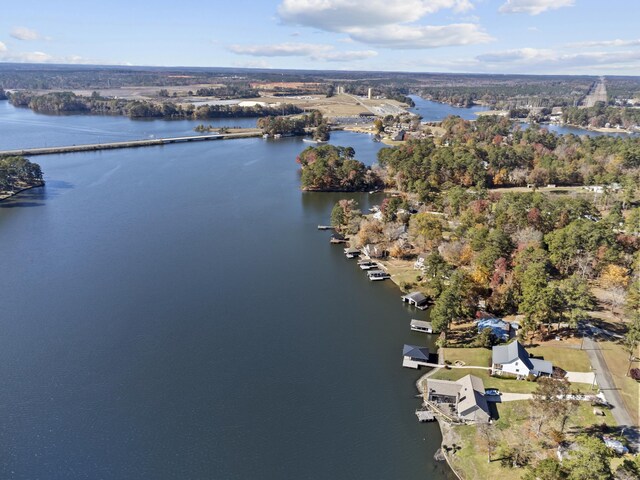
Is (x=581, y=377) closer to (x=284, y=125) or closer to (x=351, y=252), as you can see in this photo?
(x=351, y=252)

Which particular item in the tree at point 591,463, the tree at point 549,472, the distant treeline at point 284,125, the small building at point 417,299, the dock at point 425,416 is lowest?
the dock at point 425,416

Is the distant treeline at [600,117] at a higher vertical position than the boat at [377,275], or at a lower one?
higher

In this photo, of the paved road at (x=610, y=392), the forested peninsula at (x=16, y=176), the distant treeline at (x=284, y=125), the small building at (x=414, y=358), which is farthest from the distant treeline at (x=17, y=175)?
the paved road at (x=610, y=392)

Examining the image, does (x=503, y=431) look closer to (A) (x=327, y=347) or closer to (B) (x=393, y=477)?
(B) (x=393, y=477)

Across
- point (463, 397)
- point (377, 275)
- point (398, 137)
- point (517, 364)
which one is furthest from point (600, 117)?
point (463, 397)

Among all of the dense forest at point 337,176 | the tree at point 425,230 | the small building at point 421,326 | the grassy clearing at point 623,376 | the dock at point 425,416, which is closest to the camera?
the dock at point 425,416

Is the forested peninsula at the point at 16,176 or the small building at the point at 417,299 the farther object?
the forested peninsula at the point at 16,176

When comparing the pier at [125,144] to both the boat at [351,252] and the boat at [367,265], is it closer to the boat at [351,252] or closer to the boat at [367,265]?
the boat at [351,252]

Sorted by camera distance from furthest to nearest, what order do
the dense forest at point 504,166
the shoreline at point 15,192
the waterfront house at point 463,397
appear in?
the dense forest at point 504,166
the shoreline at point 15,192
the waterfront house at point 463,397
